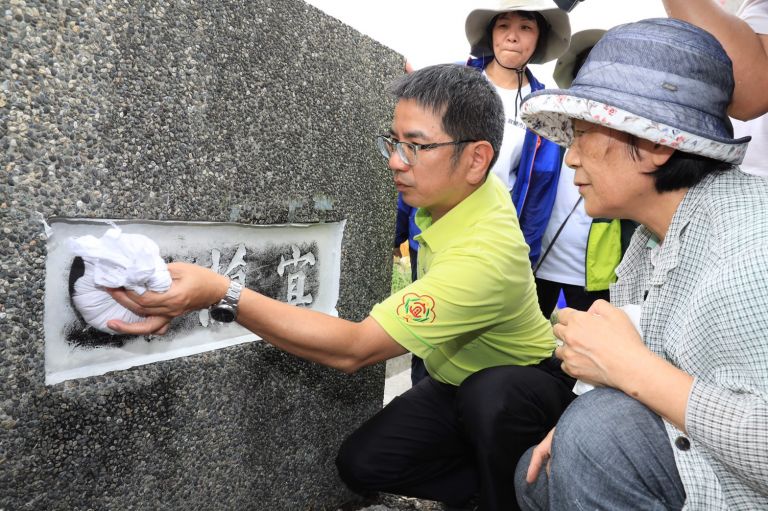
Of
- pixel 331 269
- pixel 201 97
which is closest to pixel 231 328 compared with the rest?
pixel 331 269

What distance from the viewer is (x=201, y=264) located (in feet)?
5.81

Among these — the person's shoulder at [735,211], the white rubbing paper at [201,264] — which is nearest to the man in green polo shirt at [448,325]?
the white rubbing paper at [201,264]

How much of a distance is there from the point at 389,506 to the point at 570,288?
1226 millimetres

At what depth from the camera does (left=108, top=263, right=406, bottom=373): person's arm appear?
1461 mm

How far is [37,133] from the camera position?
1.34m

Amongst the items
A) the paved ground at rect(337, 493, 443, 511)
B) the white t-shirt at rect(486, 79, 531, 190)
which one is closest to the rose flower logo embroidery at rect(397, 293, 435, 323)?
the white t-shirt at rect(486, 79, 531, 190)

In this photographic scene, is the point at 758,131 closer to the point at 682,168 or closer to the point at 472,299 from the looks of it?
the point at 682,168

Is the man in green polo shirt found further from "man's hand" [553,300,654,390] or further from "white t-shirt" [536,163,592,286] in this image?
"white t-shirt" [536,163,592,286]

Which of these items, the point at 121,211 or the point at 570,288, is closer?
the point at 121,211

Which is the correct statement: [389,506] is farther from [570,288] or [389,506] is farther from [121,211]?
[121,211]

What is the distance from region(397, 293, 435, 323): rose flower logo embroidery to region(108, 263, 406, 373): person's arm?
83 millimetres

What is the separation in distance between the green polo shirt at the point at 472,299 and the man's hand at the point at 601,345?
1.06 ft

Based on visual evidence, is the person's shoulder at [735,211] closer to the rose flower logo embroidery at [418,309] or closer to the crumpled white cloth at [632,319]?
the crumpled white cloth at [632,319]

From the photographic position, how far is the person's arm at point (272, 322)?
4.79 ft
